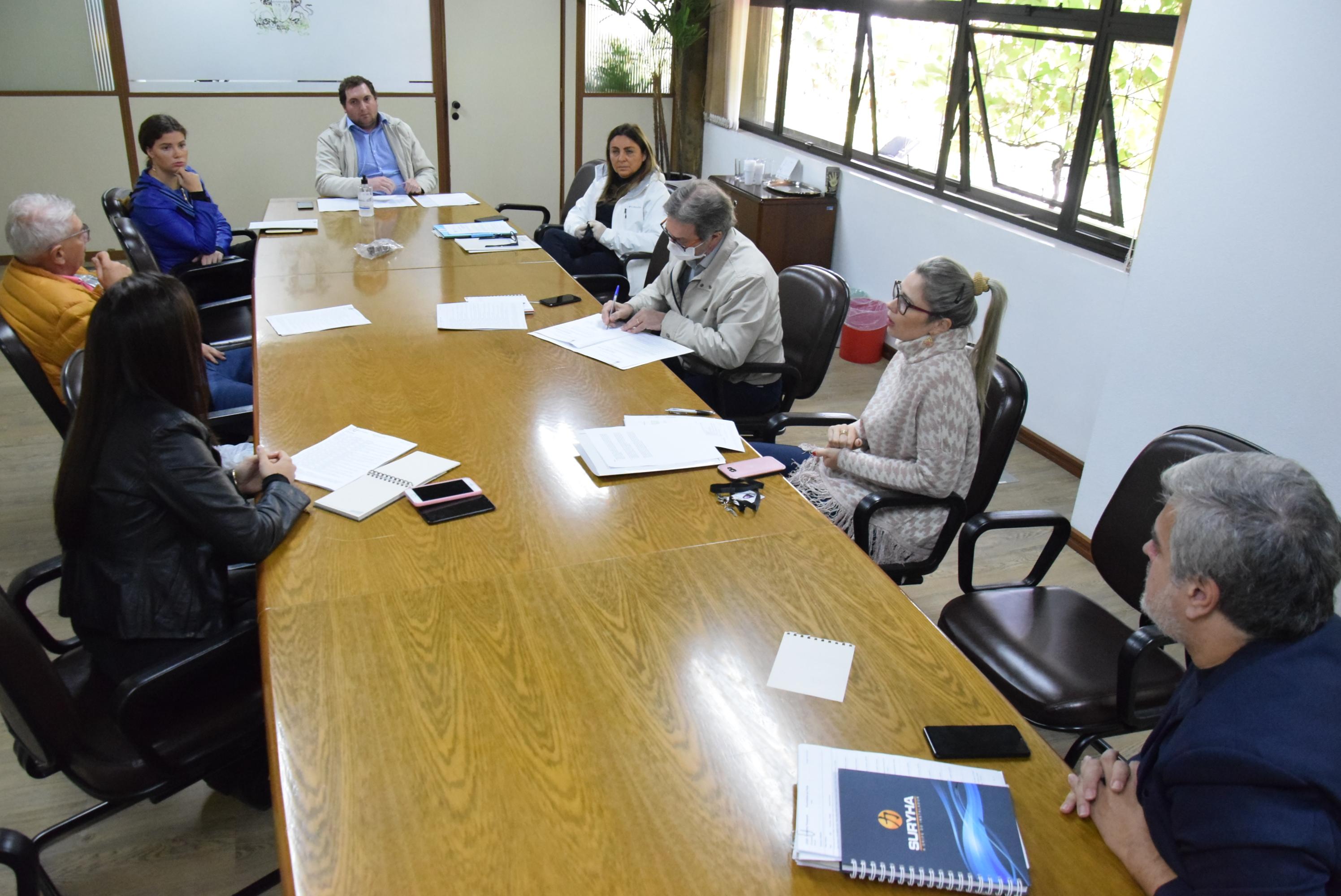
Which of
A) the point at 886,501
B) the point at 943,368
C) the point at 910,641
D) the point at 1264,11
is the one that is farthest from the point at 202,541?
the point at 1264,11

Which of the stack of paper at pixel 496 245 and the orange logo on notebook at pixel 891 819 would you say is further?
the stack of paper at pixel 496 245

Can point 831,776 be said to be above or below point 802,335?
below

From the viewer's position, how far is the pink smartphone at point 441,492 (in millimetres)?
1986

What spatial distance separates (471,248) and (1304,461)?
3154mm

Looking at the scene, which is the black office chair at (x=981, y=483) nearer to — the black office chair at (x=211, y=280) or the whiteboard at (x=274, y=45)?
the black office chair at (x=211, y=280)

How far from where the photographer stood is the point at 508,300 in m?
3.40

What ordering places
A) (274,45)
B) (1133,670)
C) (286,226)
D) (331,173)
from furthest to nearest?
1. (274,45)
2. (331,173)
3. (286,226)
4. (1133,670)

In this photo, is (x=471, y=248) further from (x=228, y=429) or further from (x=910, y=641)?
(x=910, y=641)

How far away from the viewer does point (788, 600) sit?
5.67ft

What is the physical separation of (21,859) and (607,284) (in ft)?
11.2

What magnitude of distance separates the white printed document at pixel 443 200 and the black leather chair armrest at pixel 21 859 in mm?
3971

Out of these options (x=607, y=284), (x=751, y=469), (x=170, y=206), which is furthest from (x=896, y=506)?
(x=170, y=206)

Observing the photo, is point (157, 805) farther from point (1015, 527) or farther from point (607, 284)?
point (607, 284)

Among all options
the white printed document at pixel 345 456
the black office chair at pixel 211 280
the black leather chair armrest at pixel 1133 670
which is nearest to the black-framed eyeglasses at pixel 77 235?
the black office chair at pixel 211 280
